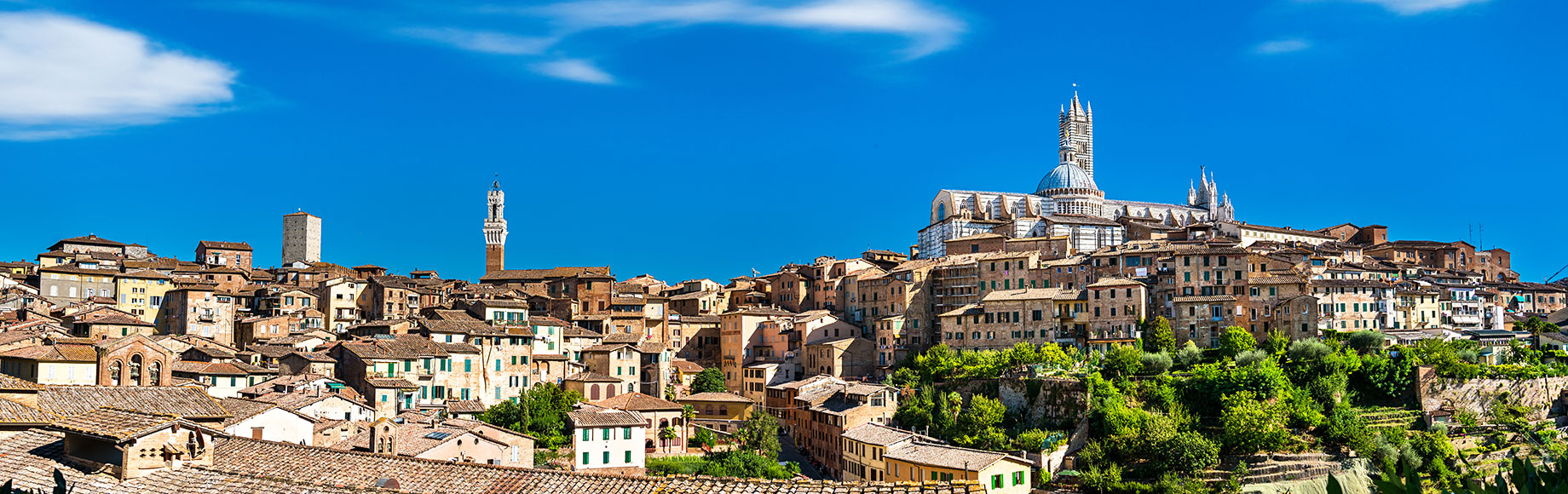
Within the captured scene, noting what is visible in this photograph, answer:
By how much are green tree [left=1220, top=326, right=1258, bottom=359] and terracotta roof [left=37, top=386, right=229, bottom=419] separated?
162 ft

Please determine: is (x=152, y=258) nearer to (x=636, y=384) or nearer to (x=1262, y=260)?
(x=636, y=384)

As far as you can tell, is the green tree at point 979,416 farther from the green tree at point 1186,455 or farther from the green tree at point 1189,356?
the green tree at point 1189,356

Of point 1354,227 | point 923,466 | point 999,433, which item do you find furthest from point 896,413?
point 1354,227

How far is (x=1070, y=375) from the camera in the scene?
196 ft

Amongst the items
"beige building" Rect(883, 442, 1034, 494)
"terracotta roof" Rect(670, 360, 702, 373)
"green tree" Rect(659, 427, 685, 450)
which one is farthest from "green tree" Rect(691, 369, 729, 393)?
"beige building" Rect(883, 442, 1034, 494)

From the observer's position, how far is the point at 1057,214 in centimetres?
11025

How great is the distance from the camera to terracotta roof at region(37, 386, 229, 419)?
2300 cm

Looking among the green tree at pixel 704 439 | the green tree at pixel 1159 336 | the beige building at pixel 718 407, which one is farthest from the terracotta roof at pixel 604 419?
the green tree at pixel 1159 336

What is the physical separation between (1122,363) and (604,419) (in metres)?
25.7

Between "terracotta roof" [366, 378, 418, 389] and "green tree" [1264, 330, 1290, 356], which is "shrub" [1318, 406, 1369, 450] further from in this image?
"terracotta roof" [366, 378, 418, 389]

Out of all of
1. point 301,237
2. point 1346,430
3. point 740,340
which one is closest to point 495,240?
point 301,237

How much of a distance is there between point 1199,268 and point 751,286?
34.7 metres

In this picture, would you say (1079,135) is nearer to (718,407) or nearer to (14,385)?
(718,407)

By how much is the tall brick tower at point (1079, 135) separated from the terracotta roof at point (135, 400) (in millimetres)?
118433
